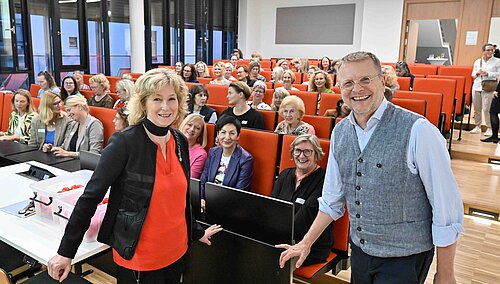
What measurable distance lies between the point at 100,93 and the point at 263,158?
344 centimetres

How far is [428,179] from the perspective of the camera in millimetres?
1251

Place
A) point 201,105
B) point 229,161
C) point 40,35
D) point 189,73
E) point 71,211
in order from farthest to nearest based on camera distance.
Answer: point 40,35
point 189,73
point 201,105
point 229,161
point 71,211

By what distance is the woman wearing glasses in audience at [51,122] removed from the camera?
3941mm

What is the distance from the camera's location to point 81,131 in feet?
12.6

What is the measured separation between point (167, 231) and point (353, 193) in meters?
0.71

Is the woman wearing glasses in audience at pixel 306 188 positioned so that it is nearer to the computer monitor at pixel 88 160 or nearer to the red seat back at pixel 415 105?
the computer monitor at pixel 88 160

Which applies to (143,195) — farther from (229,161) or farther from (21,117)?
(21,117)

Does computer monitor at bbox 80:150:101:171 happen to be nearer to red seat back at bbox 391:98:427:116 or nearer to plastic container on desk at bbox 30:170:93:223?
plastic container on desk at bbox 30:170:93:223

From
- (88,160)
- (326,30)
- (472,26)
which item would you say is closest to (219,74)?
(88,160)

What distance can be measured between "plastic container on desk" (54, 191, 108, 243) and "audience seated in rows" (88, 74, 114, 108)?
368cm

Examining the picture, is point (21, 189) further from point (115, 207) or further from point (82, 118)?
point (82, 118)

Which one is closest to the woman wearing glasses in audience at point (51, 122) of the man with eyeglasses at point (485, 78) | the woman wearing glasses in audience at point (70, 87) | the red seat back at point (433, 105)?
the woman wearing glasses in audience at point (70, 87)

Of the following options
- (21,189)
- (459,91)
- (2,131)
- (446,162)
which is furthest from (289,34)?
(446,162)

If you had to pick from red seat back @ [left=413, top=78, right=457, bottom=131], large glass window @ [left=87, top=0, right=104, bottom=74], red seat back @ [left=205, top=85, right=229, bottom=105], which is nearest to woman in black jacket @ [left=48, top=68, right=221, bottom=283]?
red seat back @ [left=205, top=85, right=229, bottom=105]
